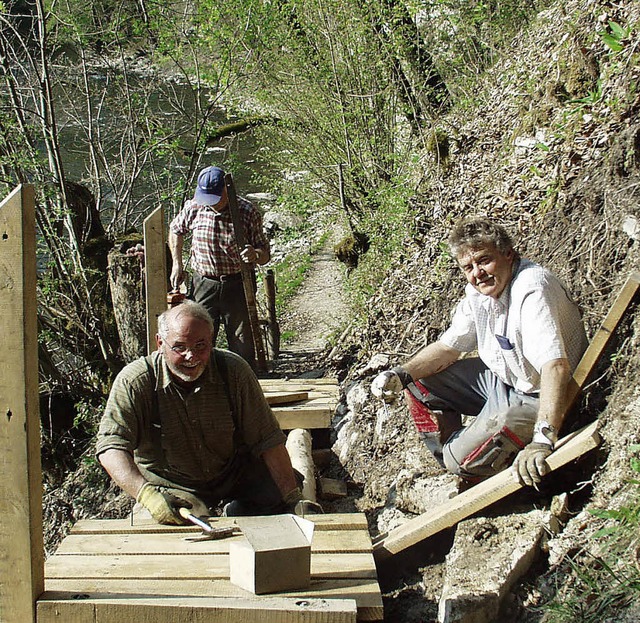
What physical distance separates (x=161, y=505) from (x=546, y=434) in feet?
6.14

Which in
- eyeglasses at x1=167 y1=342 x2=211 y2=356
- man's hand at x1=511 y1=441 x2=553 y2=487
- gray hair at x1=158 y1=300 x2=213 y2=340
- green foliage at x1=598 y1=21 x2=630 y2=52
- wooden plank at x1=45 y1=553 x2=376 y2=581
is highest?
green foliage at x1=598 y1=21 x2=630 y2=52

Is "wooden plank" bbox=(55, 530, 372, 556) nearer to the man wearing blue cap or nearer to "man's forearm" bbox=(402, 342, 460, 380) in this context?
"man's forearm" bbox=(402, 342, 460, 380)

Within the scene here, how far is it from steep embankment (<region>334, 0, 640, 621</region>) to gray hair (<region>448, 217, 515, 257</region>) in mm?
770

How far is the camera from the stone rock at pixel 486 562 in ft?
11.2

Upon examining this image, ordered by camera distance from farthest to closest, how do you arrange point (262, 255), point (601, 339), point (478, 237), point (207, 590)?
point (262, 255), point (478, 237), point (601, 339), point (207, 590)

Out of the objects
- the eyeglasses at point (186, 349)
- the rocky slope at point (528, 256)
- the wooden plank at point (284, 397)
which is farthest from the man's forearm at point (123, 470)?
the wooden plank at point (284, 397)

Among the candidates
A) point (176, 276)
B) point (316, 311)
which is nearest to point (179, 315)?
point (176, 276)

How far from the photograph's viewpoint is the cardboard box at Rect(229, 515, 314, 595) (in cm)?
291

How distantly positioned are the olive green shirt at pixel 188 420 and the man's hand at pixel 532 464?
1259 mm

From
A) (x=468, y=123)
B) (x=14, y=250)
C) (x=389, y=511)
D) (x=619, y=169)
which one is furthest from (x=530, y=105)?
(x=14, y=250)

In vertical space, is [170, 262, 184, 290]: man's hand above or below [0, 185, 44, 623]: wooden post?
above

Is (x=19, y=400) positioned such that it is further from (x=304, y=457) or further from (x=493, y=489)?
(x=304, y=457)

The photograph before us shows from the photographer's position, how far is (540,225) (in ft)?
19.7

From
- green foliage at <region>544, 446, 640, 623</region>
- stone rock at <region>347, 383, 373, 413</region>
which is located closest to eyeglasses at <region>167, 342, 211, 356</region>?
green foliage at <region>544, 446, 640, 623</region>
